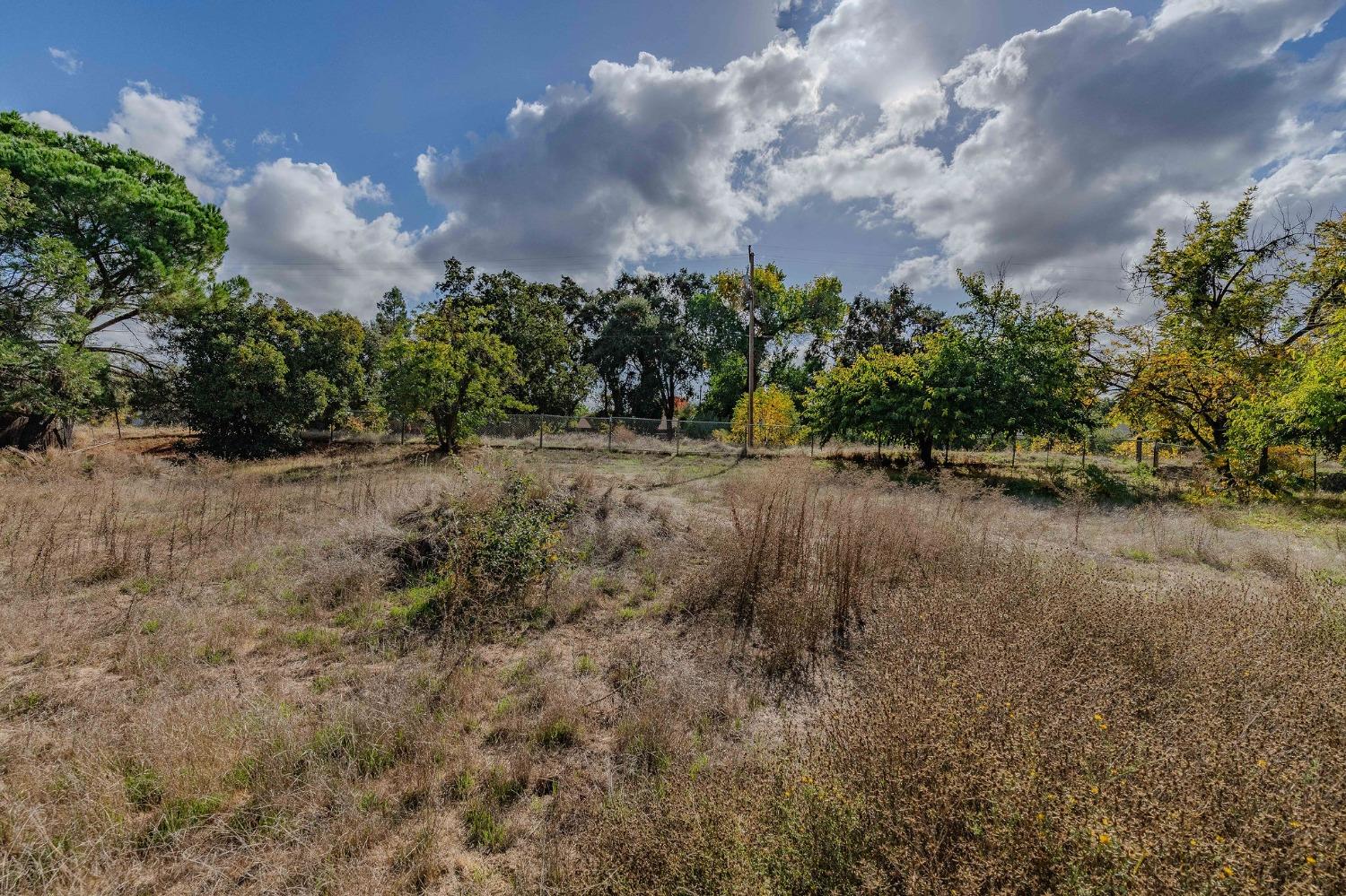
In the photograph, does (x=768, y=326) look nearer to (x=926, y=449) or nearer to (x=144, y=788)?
(x=926, y=449)

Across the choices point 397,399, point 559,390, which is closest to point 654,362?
point 559,390

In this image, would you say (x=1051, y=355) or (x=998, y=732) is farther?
(x=1051, y=355)

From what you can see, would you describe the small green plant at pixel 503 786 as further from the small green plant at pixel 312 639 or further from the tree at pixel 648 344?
the tree at pixel 648 344

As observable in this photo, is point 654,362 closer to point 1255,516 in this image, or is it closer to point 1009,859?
point 1255,516

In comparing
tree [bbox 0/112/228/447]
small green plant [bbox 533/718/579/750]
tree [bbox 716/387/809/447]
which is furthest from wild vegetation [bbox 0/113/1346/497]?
small green plant [bbox 533/718/579/750]

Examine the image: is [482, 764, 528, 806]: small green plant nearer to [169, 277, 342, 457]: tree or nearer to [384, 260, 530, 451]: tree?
[384, 260, 530, 451]: tree

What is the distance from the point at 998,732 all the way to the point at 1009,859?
2.00 feet

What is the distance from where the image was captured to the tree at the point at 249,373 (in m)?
17.8

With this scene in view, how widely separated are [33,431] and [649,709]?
75.3 feet

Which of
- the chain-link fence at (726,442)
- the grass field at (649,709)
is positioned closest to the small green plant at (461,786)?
the grass field at (649,709)

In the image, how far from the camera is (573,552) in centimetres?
707

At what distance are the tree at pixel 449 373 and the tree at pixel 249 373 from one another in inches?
178

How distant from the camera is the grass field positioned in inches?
76.3

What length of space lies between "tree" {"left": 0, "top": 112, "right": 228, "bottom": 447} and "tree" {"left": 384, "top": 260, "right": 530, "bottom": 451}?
7.21 meters
